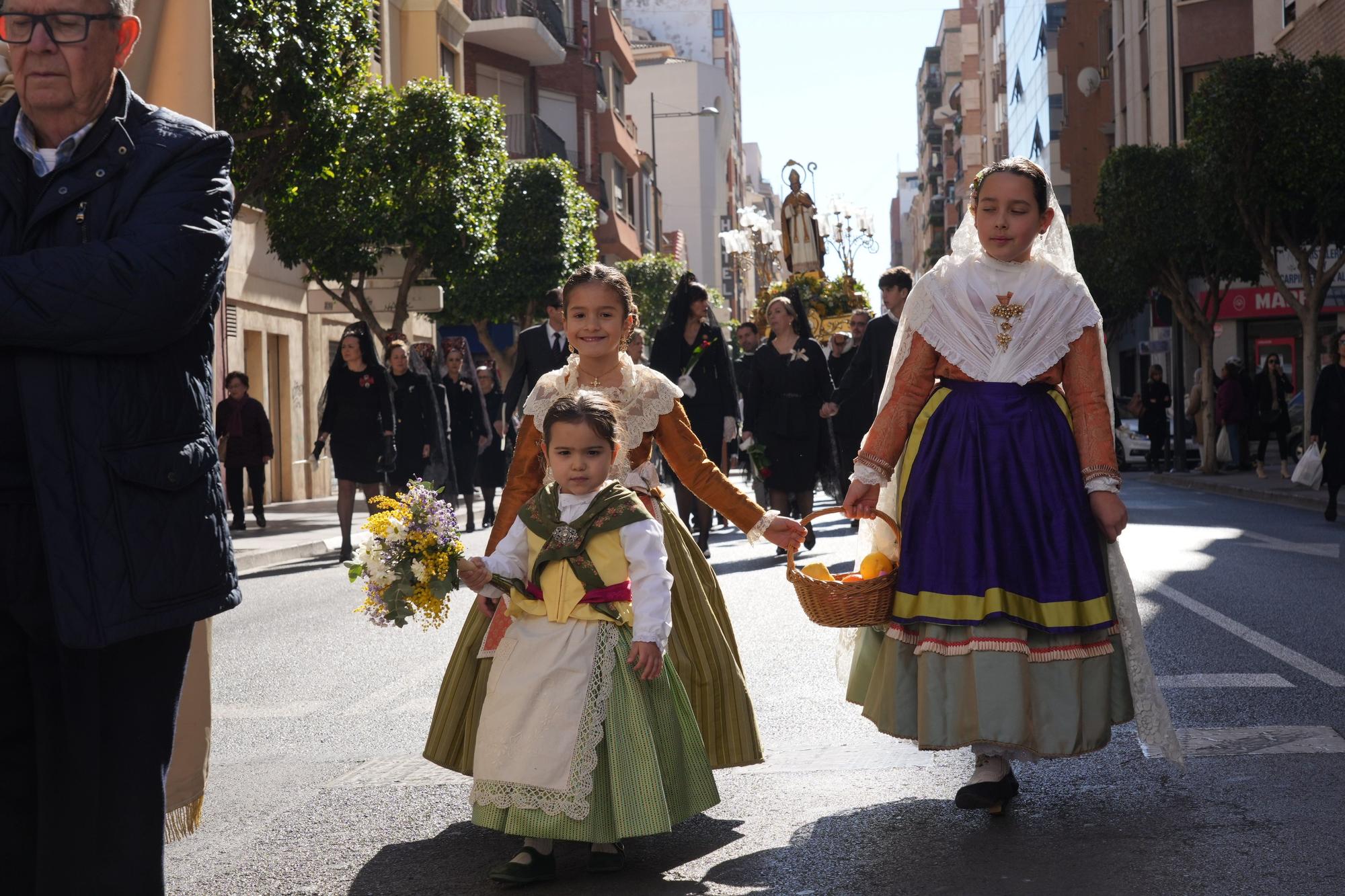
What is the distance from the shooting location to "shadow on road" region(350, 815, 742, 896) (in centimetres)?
446

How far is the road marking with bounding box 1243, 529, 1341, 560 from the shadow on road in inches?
387

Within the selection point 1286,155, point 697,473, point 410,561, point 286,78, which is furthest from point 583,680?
point 1286,155

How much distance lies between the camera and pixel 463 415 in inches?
754

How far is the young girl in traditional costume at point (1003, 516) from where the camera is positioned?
5121mm

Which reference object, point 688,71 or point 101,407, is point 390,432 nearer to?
point 101,407

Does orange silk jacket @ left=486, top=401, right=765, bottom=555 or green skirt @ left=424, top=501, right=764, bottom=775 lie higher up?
orange silk jacket @ left=486, top=401, right=765, bottom=555

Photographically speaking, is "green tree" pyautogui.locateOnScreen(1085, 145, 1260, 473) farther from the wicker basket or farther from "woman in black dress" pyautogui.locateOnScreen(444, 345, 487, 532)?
the wicker basket

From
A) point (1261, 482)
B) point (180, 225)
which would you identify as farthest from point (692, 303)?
point (1261, 482)

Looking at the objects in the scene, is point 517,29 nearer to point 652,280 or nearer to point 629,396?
point 652,280

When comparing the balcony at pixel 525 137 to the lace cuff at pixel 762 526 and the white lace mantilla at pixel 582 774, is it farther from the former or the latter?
the white lace mantilla at pixel 582 774

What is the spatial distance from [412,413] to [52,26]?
1344 cm

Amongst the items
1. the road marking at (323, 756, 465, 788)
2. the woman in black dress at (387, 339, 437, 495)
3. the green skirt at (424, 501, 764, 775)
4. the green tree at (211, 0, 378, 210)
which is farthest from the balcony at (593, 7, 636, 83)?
the green skirt at (424, 501, 764, 775)

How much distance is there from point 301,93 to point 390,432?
544 cm

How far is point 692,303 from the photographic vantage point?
12.7 metres
